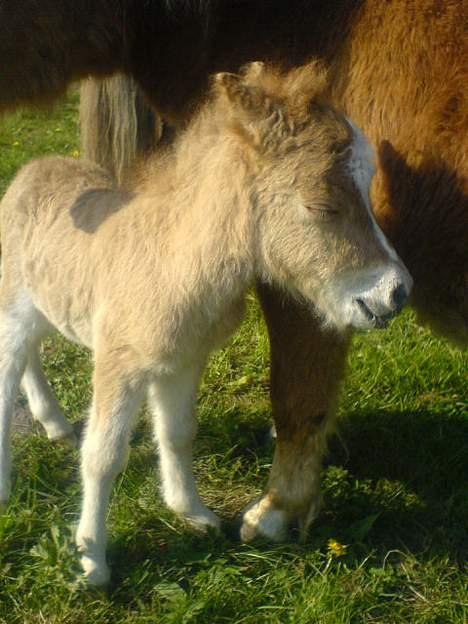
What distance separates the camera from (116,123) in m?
3.73

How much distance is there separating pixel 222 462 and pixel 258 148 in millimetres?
1711

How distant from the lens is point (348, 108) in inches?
110

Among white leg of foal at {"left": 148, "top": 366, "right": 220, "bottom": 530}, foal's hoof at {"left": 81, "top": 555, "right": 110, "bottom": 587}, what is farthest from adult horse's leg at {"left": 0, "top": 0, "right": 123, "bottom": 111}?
foal's hoof at {"left": 81, "top": 555, "right": 110, "bottom": 587}

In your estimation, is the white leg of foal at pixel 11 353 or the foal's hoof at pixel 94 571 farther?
the white leg of foal at pixel 11 353

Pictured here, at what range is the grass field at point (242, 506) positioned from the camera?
10.1ft

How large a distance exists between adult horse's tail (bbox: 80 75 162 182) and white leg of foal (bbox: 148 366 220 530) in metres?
0.95

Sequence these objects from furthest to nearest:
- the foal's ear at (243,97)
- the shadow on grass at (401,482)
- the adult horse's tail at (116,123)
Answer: the adult horse's tail at (116,123) → the shadow on grass at (401,482) → the foal's ear at (243,97)

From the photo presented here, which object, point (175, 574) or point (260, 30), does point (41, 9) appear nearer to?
point (260, 30)

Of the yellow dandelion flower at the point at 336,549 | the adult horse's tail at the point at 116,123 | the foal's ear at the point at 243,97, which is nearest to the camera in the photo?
the foal's ear at the point at 243,97

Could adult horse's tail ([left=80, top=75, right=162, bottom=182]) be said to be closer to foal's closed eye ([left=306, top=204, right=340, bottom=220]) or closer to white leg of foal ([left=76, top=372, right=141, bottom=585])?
white leg of foal ([left=76, top=372, right=141, bottom=585])

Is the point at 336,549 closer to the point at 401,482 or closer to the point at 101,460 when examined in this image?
the point at 401,482

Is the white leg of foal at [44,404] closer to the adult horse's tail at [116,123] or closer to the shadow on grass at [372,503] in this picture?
the shadow on grass at [372,503]

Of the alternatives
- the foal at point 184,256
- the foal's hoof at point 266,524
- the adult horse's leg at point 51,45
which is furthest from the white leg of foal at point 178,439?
the adult horse's leg at point 51,45

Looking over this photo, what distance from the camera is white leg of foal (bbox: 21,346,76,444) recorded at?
12.3ft
